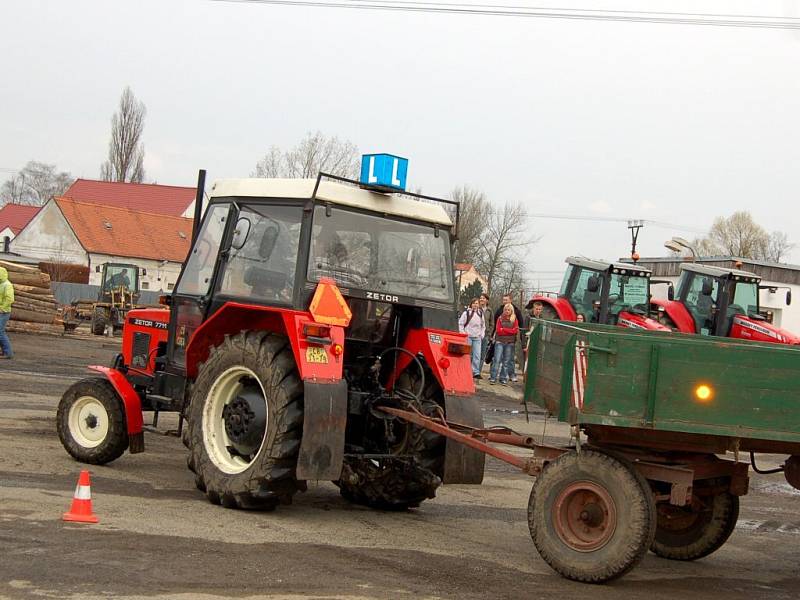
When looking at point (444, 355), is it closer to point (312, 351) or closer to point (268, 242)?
point (312, 351)

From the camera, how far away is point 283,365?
7691 mm

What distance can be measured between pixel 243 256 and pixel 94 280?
1996 inches

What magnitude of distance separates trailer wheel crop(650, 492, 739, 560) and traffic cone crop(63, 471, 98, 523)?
3995 mm

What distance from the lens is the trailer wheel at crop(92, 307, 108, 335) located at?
30844mm

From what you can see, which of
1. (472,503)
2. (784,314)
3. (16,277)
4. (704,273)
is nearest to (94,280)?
(16,277)

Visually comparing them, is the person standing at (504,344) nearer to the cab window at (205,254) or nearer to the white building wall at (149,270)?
the cab window at (205,254)

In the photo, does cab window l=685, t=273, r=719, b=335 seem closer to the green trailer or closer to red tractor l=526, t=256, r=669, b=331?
red tractor l=526, t=256, r=669, b=331

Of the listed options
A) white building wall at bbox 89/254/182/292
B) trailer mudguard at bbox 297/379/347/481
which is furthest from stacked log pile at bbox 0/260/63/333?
white building wall at bbox 89/254/182/292

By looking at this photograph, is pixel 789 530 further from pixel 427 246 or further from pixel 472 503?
pixel 427 246

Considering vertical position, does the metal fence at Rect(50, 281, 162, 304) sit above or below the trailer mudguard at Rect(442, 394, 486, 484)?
above

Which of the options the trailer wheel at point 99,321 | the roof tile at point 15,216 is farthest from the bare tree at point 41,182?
the trailer wheel at point 99,321

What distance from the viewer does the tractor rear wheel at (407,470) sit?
27.4 ft

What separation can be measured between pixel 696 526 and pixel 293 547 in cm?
294

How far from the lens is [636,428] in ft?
21.1
